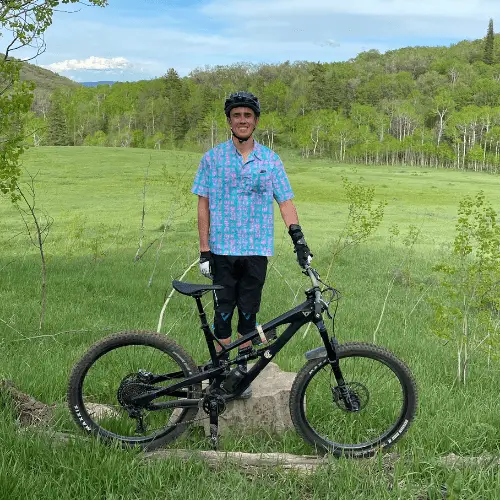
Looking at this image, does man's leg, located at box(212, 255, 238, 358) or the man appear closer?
the man

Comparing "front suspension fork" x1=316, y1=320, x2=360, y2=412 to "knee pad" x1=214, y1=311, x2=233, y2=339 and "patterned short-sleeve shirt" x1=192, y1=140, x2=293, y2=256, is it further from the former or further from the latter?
"knee pad" x1=214, y1=311, x2=233, y2=339

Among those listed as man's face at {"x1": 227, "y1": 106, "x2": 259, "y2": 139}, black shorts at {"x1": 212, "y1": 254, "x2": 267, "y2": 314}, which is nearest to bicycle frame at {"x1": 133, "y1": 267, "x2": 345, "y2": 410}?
black shorts at {"x1": 212, "y1": 254, "x2": 267, "y2": 314}

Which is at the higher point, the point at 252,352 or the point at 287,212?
the point at 287,212

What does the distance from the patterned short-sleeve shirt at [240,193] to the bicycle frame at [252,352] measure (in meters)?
0.89

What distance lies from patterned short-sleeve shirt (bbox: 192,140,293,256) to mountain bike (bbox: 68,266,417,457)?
A: 894 mm

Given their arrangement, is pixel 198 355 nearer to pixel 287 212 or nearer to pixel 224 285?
pixel 224 285

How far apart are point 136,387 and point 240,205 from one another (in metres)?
1.93

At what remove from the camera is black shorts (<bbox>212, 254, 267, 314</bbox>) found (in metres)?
5.15

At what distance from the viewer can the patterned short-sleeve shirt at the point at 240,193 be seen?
16.3ft

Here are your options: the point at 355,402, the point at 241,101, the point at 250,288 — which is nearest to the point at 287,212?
the point at 250,288

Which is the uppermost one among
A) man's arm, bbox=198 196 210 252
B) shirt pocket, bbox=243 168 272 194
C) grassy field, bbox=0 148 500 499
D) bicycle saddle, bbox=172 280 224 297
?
shirt pocket, bbox=243 168 272 194

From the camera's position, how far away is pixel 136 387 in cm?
439

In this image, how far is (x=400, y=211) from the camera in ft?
113

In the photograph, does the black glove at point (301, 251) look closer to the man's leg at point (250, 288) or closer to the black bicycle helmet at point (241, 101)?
the man's leg at point (250, 288)
